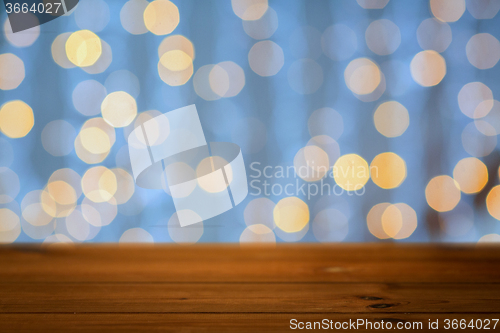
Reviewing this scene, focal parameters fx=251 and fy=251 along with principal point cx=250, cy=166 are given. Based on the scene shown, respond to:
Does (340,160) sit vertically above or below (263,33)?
below

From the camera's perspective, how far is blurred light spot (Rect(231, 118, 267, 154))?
2.58ft

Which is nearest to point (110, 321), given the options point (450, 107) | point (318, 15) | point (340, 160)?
point (340, 160)

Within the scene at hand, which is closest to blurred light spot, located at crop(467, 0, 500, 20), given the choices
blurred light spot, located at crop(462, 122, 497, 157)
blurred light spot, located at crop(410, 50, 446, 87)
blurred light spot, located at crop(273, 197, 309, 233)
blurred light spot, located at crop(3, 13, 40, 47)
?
blurred light spot, located at crop(410, 50, 446, 87)

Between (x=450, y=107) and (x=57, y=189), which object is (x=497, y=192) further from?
(x=57, y=189)

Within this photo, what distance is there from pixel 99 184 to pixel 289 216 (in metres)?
0.61

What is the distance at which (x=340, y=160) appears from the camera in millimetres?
785

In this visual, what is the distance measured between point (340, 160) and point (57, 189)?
0.90m

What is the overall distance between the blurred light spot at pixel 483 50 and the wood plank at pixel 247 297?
2.12ft

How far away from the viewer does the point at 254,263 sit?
24.5 inches

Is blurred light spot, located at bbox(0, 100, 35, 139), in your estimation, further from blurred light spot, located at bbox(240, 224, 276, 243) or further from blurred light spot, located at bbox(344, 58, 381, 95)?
blurred light spot, located at bbox(344, 58, 381, 95)

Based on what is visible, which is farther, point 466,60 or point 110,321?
point 466,60

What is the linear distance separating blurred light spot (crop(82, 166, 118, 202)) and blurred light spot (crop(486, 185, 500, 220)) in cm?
117
